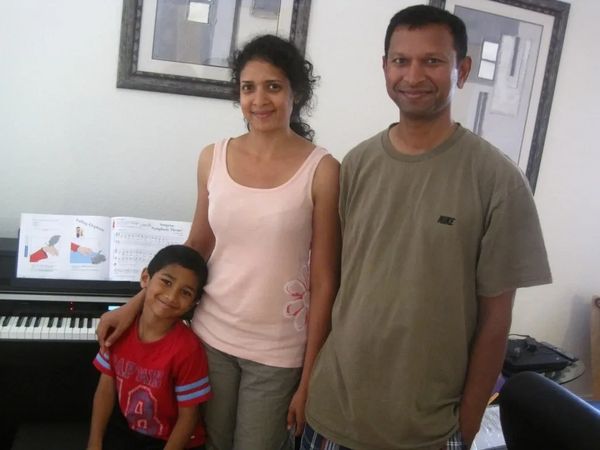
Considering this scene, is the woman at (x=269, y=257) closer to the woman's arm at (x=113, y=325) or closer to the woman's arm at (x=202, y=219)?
the woman's arm at (x=202, y=219)

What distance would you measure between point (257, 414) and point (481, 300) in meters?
0.57

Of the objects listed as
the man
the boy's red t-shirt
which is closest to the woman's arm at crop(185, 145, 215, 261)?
the boy's red t-shirt

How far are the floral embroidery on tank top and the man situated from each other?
16cm

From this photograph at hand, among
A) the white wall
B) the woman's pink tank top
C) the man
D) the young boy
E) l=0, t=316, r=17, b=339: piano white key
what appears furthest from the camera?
the white wall

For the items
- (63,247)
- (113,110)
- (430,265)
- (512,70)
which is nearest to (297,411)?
(430,265)

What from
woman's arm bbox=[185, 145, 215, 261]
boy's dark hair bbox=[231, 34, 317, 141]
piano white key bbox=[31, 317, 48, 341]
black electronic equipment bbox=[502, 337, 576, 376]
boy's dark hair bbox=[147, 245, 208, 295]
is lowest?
black electronic equipment bbox=[502, 337, 576, 376]

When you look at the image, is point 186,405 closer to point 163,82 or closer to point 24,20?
point 163,82

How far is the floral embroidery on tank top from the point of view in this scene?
4.12 feet

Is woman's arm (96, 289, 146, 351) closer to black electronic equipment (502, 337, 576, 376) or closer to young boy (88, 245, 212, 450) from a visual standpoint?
young boy (88, 245, 212, 450)

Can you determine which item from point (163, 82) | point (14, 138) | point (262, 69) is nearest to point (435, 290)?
point (262, 69)

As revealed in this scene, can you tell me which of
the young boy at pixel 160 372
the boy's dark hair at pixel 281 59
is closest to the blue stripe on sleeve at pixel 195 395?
the young boy at pixel 160 372

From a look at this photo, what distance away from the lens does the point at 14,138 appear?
198 centimetres

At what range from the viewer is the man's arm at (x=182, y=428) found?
134 cm

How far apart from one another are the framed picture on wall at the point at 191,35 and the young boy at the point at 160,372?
907 millimetres
